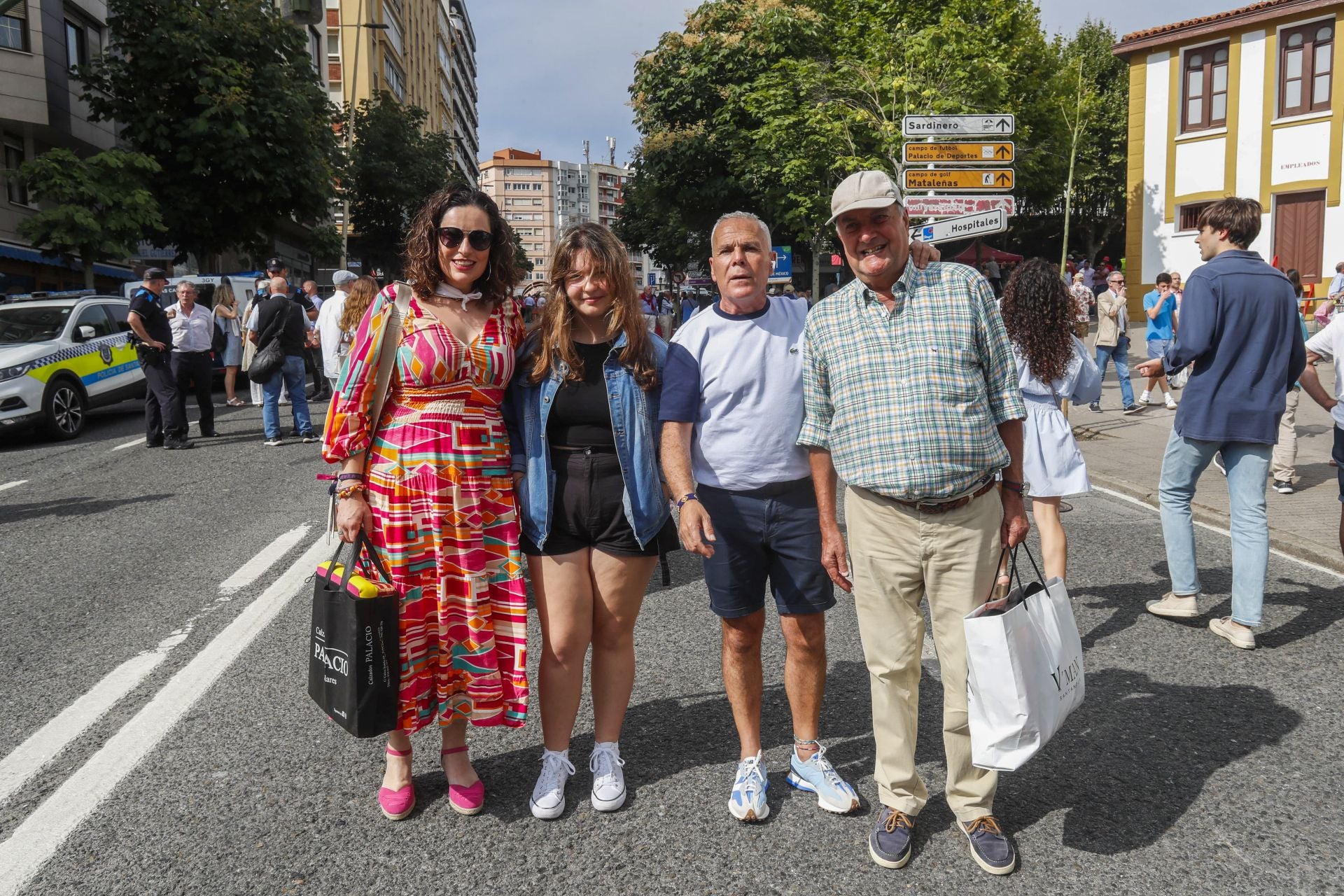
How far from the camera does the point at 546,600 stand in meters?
3.34

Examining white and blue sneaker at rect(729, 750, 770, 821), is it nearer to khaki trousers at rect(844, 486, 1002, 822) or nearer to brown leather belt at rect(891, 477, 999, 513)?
khaki trousers at rect(844, 486, 1002, 822)

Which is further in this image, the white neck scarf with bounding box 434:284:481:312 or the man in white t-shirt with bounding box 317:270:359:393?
the man in white t-shirt with bounding box 317:270:359:393

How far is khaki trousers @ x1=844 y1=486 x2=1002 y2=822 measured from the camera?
3.04 metres

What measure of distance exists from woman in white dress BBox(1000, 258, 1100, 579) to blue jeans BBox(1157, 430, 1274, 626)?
1.60 ft

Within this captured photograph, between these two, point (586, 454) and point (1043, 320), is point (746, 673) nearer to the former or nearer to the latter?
point (586, 454)

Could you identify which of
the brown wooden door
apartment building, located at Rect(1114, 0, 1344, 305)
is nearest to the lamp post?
apartment building, located at Rect(1114, 0, 1344, 305)

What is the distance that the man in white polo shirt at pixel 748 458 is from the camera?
3.28 m

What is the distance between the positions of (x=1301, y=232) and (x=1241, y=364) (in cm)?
2641

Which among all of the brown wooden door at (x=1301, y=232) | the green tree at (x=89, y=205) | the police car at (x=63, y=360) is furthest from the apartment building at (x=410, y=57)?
the brown wooden door at (x=1301, y=232)

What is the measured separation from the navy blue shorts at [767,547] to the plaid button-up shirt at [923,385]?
259mm

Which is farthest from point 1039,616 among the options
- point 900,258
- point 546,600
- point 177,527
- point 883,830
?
point 177,527

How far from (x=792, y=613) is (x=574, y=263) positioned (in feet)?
4.16

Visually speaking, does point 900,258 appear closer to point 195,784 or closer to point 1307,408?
point 195,784

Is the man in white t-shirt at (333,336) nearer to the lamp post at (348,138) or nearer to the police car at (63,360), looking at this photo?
the police car at (63,360)
